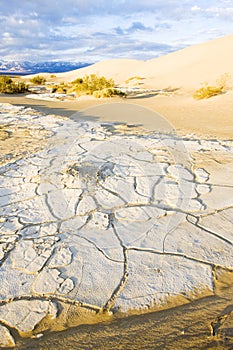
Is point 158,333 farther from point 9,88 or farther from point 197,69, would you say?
point 197,69

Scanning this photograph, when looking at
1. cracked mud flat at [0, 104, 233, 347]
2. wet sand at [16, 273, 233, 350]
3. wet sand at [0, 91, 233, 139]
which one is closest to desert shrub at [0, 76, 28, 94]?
wet sand at [0, 91, 233, 139]

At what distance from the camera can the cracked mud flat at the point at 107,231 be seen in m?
1.84

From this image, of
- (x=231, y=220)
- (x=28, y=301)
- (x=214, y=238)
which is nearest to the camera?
(x=28, y=301)

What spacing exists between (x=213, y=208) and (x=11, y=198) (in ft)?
7.09

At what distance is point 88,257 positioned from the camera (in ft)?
7.24

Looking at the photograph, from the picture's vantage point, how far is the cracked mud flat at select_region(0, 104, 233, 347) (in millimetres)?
1839

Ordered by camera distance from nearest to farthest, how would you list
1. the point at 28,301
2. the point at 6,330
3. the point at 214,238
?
the point at 6,330 → the point at 28,301 → the point at 214,238

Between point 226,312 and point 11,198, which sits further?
point 11,198

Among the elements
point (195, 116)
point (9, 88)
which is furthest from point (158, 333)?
point (9, 88)

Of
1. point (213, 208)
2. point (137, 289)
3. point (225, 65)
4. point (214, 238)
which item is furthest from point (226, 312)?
point (225, 65)

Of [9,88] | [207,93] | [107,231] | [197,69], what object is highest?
[197,69]

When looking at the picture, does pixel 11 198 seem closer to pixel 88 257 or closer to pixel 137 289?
pixel 88 257

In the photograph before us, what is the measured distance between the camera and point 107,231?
99.3 inches

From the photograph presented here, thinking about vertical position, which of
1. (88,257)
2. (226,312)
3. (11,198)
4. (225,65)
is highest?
(225,65)
